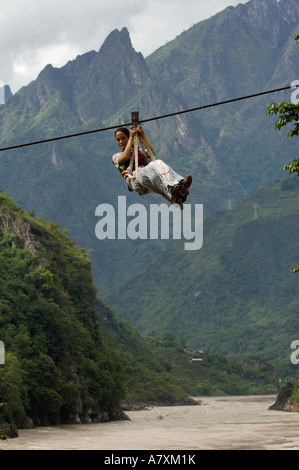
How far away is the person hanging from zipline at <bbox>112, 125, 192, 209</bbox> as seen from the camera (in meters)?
16.6

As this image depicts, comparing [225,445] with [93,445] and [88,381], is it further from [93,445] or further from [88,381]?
[88,381]

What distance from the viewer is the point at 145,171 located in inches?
675

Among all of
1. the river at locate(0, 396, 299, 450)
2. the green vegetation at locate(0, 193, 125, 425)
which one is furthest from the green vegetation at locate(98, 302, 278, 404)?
the green vegetation at locate(0, 193, 125, 425)

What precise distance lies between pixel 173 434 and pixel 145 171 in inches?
2490

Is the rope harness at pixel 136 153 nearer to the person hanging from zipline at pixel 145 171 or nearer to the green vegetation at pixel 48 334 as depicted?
the person hanging from zipline at pixel 145 171

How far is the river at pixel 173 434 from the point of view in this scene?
205 feet

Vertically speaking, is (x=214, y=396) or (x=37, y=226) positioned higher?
(x=37, y=226)

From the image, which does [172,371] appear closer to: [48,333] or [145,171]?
[48,333]

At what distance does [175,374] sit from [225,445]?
99.5 meters

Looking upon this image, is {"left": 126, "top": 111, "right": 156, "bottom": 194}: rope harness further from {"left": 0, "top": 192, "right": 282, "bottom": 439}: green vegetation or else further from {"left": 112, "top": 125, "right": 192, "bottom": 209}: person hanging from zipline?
{"left": 0, "top": 192, "right": 282, "bottom": 439}: green vegetation

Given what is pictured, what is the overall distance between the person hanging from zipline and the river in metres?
41.9

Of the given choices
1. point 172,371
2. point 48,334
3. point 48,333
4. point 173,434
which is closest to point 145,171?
point 173,434
